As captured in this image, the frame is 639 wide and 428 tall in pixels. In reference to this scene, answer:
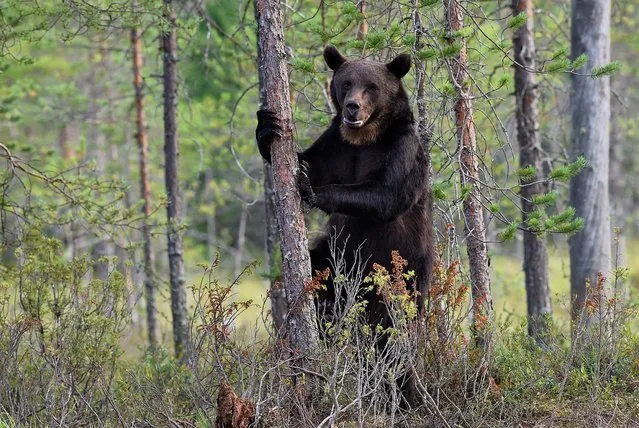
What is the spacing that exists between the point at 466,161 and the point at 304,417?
3092mm

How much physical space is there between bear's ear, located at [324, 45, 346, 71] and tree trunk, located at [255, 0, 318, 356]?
1038 mm

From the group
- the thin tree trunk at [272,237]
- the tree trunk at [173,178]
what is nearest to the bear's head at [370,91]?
the thin tree trunk at [272,237]

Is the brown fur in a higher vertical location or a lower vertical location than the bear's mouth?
lower

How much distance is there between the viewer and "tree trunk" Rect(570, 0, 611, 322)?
10297 millimetres

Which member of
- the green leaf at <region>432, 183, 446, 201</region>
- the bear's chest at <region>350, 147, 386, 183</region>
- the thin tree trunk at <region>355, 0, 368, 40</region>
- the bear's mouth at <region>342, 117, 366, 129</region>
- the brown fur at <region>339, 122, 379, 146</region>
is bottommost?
the green leaf at <region>432, 183, 446, 201</region>

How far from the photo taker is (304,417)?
5500mm

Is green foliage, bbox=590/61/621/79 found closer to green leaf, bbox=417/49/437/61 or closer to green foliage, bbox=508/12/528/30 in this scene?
green foliage, bbox=508/12/528/30

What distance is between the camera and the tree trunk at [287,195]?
19.6 ft

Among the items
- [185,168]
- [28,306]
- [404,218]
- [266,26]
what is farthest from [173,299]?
[185,168]

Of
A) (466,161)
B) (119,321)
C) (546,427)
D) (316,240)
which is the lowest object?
(546,427)

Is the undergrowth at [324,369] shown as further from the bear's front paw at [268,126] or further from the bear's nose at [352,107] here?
the bear's nose at [352,107]

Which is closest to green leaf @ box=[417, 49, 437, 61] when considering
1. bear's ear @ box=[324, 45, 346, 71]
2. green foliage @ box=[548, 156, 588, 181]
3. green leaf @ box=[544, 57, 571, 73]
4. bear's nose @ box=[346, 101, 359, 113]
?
bear's ear @ box=[324, 45, 346, 71]

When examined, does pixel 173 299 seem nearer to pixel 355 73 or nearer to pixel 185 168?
pixel 355 73

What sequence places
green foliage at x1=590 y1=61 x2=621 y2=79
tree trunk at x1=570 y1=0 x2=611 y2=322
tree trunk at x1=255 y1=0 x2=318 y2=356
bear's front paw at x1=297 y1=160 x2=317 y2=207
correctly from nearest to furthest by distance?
tree trunk at x1=255 y1=0 x2=318 y2=356 < bear's front paw at x1=297 y1=160 x2=317 y2=207 < green foliage at x1=590 y1=61 x2=621 y2=79 < tree trunk at x1=570 y1=0 x2=611 y2=322
